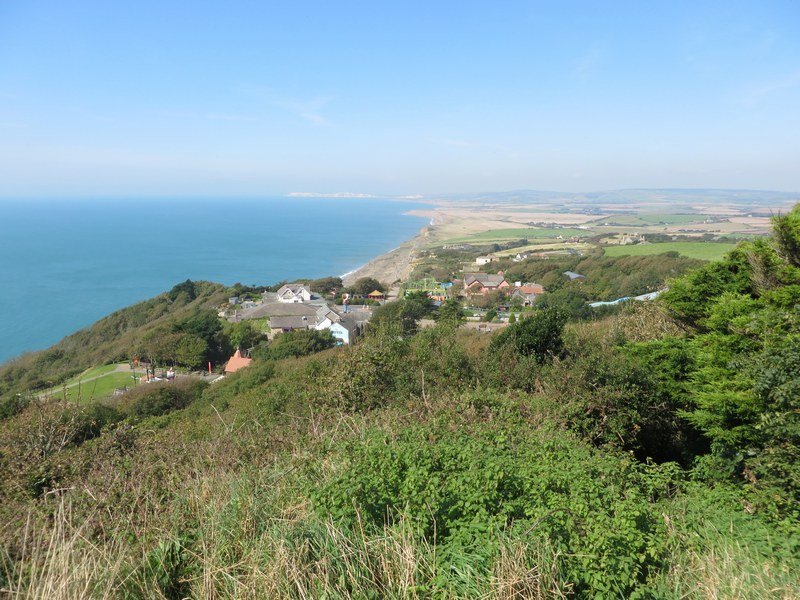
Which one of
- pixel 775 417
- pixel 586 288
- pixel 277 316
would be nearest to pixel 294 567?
pixel 775 417

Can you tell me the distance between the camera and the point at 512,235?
280ft

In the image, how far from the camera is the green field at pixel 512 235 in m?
79.8

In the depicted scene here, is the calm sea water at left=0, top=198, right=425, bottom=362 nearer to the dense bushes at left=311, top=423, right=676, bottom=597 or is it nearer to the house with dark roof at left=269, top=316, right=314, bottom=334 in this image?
the house with dark roof at left=269, top=316, right=314, bottom=334

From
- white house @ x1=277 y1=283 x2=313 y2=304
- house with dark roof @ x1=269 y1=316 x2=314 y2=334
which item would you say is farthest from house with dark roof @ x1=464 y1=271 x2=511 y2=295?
house with dark roof @ x1=269 y1=316 x2=314 y2=334

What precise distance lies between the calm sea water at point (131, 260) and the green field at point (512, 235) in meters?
13.2

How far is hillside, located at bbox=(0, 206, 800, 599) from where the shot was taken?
2488 millimetres

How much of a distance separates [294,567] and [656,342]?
23.4 ft

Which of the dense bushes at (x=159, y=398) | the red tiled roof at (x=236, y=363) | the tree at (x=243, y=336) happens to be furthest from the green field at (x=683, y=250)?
the dense bushes at (x=159, y=398)

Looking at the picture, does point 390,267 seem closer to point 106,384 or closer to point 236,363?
point 236,363

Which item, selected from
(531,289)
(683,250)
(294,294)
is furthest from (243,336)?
(683,250)

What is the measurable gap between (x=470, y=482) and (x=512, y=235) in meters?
85.4

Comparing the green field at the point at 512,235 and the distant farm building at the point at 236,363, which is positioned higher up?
the green field at the point at 512,235

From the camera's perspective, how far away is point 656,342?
7.75 m

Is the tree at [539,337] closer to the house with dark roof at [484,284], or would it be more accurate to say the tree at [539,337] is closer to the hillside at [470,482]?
the hillside at [470,482]
